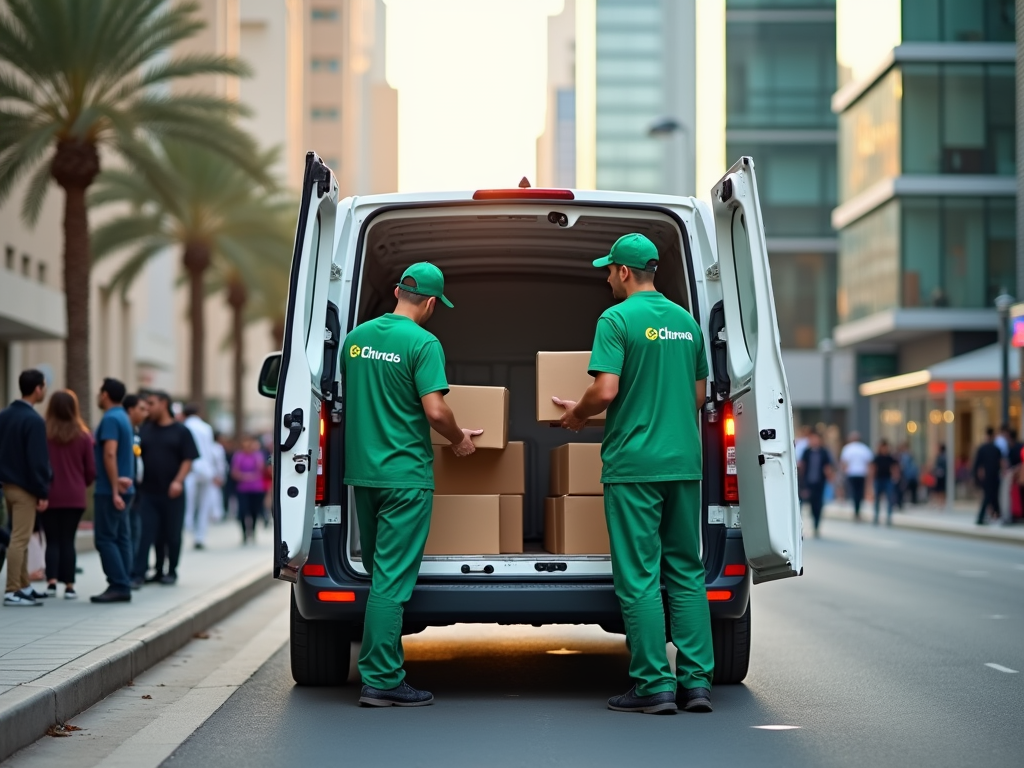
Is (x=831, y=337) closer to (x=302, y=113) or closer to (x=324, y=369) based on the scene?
(x=324, y=369)

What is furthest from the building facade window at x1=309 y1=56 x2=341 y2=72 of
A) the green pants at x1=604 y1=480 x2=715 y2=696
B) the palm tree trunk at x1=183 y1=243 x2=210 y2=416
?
the green pants at x1=604 y1=480 x2=715 y2=696

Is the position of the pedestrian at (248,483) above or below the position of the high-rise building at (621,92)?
below

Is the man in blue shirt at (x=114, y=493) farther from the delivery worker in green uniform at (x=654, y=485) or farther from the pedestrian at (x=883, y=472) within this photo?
the pedestrian at (x=883, y=472)

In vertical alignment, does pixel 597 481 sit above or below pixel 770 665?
above

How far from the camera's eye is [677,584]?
691 centimetres

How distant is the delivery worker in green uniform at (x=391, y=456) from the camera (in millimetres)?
6949

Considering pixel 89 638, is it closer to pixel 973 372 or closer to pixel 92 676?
pixel 92 676

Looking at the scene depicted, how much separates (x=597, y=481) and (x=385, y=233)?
69.5 inches

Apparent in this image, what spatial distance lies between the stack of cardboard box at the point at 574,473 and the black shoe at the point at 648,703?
885 millimetres

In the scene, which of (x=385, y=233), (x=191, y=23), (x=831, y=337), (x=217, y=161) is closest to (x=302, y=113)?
(x=831, y=337)

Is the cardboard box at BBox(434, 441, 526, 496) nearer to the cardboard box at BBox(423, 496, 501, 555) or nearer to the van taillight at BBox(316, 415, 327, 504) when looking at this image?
the cardboard box at BBox(423, 496, 501, 555)

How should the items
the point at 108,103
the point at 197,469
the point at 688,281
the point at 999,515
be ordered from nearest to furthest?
the point at 688,281
the point at 197,469
the point at 108,103
the point at 999,515

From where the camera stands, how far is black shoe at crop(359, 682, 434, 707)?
7.03 metres

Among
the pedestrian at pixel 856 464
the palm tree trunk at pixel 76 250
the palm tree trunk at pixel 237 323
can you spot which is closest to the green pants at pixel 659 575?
the palm tree trunk at pixel 76 250
